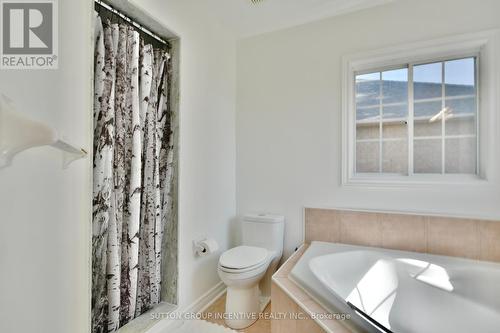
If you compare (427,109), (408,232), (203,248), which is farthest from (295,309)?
(427,109)

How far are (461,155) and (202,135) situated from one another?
208 centimetres

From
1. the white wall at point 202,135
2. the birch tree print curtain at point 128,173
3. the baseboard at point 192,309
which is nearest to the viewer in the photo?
the birch tree print curtain at point 128,173

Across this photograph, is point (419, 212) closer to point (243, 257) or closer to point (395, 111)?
point (395, 111)

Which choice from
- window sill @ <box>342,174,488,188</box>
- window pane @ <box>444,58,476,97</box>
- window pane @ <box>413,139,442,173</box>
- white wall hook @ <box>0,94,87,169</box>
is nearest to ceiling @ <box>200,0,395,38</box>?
window pane @ <box>444,58,476,97</box>

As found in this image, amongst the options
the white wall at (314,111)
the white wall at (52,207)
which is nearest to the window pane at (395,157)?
the white wall at (314,111)

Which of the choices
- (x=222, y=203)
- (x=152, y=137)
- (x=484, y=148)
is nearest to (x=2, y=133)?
(x=152, y=137)

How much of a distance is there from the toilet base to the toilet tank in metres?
0.42

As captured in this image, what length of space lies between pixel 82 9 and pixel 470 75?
2650mm

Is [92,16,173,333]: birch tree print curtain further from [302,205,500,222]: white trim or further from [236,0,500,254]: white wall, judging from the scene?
[302,205,500,222]: white trim

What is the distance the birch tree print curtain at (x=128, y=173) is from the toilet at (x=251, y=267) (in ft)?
1.76

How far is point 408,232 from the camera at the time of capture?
6.14 ft

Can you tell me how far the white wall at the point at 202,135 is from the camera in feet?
6.10

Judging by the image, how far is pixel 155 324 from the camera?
63.1 inches

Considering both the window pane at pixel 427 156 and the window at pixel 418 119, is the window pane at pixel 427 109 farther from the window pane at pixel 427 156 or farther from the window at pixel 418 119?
the window pane at pixel 427 156
